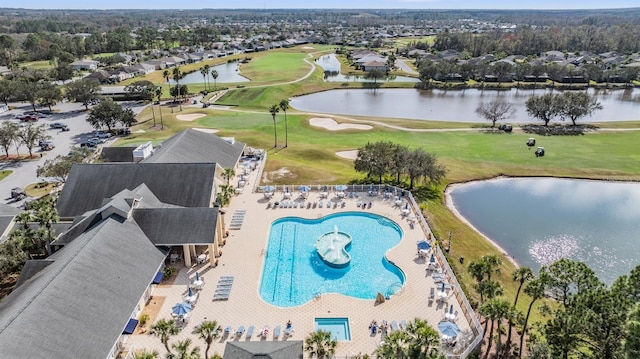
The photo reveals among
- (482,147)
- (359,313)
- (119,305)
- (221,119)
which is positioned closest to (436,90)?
(482,147)

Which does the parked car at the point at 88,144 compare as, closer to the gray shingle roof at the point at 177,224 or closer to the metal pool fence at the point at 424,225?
the metal pool fence at the point at 424,225

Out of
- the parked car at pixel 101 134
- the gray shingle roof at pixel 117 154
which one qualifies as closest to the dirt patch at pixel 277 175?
the gray shingle roof at pixel 117 154

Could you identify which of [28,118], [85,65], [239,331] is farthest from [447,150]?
[85,65]

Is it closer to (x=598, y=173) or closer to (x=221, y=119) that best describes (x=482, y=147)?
(x=598, y=173)

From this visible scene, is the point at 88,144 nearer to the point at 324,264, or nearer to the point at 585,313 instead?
the point at 324,264

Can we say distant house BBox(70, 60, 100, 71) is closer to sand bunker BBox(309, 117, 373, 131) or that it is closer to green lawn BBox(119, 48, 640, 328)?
green lawn BBox(119, 48, 640, 328)

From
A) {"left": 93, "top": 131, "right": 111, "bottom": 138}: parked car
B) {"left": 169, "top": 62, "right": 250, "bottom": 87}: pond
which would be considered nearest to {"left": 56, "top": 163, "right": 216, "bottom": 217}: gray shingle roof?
{"left": 93, "top": 131, "right": 111, "bottom": 138}: parked car
